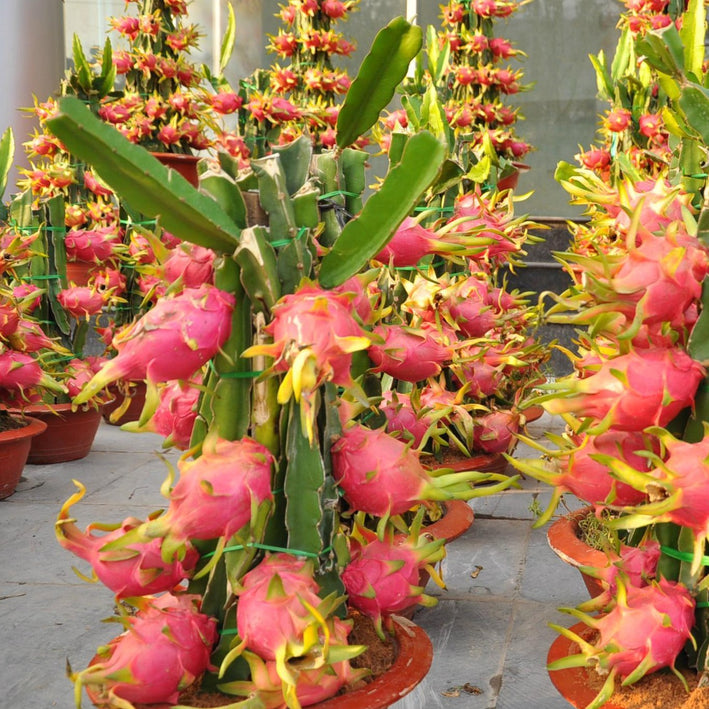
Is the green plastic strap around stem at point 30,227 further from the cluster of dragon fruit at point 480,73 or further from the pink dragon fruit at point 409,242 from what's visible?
the pink dragon fruit at point 409,242

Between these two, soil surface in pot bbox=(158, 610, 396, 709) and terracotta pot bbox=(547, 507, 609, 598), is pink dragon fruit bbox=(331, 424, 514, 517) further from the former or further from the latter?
terracotta pot bbox=(547, 507, 609, 598)

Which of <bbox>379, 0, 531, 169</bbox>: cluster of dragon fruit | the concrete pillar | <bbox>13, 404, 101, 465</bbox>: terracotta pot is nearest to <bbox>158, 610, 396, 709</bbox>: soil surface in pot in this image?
<bbox>13, 404, 101, 465</bbox>: terracotta pot

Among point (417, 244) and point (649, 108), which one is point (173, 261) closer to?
point (417, 244)

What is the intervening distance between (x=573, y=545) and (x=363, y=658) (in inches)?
21.5

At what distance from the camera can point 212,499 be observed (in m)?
0.77

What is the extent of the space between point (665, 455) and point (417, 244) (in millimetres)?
343

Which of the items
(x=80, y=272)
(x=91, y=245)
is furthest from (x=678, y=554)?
(x=80, y=272)

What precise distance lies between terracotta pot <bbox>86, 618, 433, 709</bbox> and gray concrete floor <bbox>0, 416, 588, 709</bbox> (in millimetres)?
334

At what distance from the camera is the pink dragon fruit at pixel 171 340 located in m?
0.77

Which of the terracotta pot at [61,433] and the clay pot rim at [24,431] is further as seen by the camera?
the terracotta pot at [61,433]

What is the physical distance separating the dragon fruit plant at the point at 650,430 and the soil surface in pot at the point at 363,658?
183mm

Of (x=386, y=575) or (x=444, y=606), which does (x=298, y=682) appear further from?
(x=444, y=606)

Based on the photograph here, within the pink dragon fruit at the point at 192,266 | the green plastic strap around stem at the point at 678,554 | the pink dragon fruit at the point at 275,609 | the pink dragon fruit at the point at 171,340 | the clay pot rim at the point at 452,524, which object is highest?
the pink dragon fruit at the point at 192,266

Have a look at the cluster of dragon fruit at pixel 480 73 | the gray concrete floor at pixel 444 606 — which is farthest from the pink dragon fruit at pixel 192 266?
the cluster of dragon fruit at pixel 480 73
